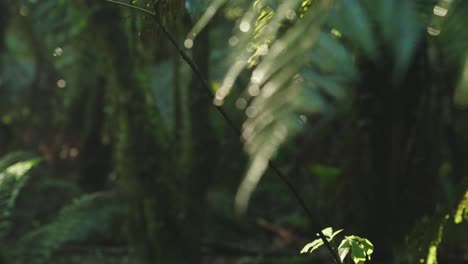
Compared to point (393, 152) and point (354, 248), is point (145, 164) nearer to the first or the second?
point (393, 152)

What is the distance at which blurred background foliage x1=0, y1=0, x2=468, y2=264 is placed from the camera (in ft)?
1.97

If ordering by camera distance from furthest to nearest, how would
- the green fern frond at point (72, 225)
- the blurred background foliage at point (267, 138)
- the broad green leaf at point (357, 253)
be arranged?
the green fern frond at point (72, 225) < the broad green leaf at point (357, 253) < the blurred background foliage at point (267, 138)

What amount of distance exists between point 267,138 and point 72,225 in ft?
6.95

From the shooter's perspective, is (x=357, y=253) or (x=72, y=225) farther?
(x=72, y=225)

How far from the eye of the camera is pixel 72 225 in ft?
7.95

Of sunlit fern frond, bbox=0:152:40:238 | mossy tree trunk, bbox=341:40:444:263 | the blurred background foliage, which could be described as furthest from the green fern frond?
mossy tree trunk, bbox=341:40:444:263

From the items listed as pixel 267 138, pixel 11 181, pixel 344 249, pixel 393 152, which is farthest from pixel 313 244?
pixel 11 181

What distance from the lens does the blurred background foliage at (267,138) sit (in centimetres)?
60

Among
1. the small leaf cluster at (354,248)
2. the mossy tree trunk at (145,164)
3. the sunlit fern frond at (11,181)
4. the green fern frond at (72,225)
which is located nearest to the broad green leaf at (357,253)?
the small leaf cluster at (354,248)

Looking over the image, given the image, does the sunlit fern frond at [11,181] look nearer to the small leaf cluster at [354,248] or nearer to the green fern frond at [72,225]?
the green fern frond at [72,225]

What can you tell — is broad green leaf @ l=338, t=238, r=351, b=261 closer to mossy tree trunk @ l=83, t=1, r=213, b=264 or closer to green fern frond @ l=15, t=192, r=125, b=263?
mossy tree trunk @ l=83, t=1, r=213, b=264

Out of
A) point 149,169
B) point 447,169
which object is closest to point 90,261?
point 149,169

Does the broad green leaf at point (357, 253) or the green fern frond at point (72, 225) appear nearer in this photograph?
the broad green leaf at point (357, 253)

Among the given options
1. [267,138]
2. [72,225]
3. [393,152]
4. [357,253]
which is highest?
[267,138]
